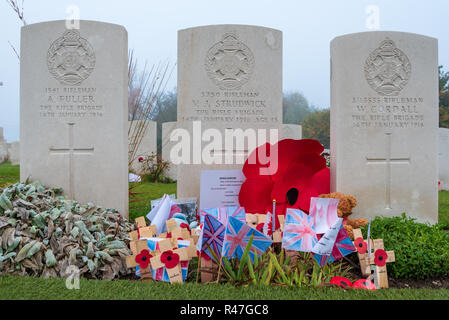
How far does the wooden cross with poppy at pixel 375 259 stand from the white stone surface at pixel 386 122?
1443 millimetres

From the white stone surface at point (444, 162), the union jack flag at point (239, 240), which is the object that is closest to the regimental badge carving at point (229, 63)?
the union jack flag at point (239, 240)

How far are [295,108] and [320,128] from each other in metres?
8.11

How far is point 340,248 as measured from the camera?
1.96 m

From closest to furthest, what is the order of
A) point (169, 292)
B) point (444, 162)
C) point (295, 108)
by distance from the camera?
1. point (169, 292)
2. point (444, 162)
3. point (295, 108)

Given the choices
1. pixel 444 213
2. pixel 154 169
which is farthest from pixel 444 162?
pixel 154 169

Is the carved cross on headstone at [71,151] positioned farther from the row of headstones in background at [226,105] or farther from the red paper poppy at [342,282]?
the red paper poppy at [342,282]

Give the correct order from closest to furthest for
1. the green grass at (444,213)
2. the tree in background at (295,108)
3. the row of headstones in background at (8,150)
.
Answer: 1. the green grass at (444,213)
2. the row of headstones in background at (8,150)
3. the tree in background at (295,108)

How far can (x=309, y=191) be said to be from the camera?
3.21 m

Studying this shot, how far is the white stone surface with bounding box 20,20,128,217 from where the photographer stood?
139 inches

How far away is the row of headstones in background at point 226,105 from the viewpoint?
353 centimetres

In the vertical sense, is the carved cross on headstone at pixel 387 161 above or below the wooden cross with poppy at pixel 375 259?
above

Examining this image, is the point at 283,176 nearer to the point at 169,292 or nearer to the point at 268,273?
the point at 268,273

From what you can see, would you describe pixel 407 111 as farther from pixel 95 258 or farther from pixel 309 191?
pixel 95 258
